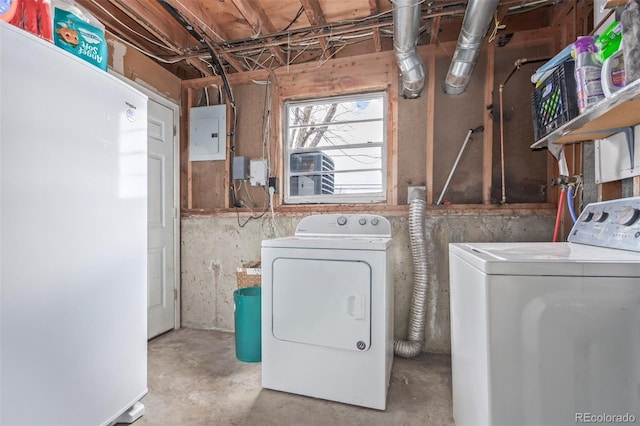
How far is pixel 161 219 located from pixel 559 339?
2.92 metres

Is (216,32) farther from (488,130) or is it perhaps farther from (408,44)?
(488,130)

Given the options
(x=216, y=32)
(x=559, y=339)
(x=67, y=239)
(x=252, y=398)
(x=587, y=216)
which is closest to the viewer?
(x=559, y=339)

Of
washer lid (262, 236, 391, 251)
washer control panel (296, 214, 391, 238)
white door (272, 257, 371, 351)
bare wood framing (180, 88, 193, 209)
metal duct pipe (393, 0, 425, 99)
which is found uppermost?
metal duct pipe (393, 0, 425, 99)

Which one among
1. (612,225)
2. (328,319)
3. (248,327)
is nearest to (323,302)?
(328,319)

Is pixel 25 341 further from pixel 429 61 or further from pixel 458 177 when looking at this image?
pixel 429 61

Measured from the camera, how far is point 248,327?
87.7 inches

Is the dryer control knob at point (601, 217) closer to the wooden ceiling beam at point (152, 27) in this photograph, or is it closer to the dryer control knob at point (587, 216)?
the dryer control knob at point (587, 216)

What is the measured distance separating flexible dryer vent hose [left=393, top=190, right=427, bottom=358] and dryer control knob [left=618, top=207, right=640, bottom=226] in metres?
1.16

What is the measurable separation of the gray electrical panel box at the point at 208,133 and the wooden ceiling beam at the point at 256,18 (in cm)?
80

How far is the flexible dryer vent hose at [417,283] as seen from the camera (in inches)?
87.9

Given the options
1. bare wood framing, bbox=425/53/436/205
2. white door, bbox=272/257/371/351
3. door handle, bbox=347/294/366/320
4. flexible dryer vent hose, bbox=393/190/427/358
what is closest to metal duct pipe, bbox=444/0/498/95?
bare wood framing, bbox=425/53/436/205

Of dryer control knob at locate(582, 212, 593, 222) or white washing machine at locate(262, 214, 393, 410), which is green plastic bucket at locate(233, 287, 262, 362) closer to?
white washing machine at locate(262, 214, 393, 410)

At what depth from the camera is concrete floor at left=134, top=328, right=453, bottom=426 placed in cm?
161

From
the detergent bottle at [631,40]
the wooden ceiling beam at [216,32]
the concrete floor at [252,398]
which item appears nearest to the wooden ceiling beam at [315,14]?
the wooden ceiling beam at [216,32]
